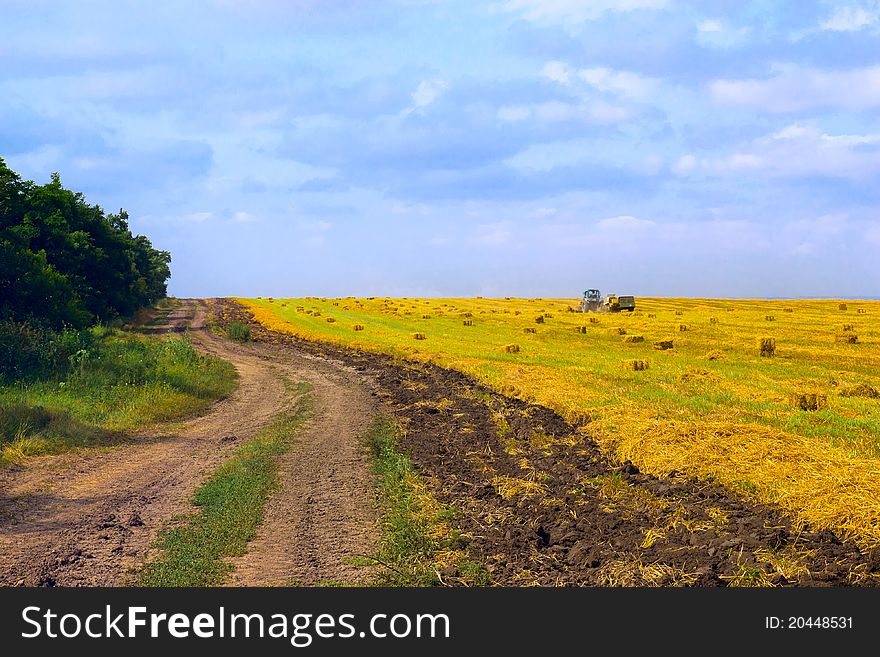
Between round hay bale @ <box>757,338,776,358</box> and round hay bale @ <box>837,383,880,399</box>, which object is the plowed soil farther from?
round hay bale @ <box>757,338,776,358</box>

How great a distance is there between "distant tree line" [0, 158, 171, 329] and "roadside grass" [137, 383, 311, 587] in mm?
14306

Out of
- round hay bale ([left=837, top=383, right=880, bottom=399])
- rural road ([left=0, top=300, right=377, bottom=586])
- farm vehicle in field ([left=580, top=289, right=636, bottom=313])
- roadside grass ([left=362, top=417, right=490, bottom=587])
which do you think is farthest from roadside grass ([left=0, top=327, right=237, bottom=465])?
farm vehicle in field ([left=580, top=289, right=636, bottom=313])

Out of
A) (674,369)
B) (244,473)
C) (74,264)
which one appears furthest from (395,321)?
(244,473)

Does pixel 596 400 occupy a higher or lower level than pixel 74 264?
lower

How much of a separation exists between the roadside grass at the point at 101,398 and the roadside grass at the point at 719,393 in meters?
10.1

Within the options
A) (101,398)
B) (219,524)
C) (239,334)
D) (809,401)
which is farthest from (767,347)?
(239,334)

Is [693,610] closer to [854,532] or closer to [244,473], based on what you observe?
[854,532]

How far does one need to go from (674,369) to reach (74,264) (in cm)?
3109

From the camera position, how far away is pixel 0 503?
10.0 meters

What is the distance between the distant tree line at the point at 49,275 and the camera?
66.2 ft

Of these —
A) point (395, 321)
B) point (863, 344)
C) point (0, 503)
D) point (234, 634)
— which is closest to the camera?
point (234, 634)

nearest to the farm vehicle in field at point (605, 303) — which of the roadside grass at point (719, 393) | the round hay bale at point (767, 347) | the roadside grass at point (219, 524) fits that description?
the roadside grass at point (719, 393)

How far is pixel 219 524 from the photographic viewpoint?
9.06 m

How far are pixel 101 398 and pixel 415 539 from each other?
1312cm
